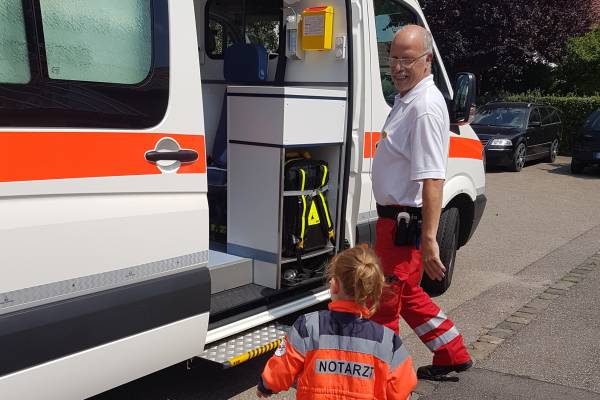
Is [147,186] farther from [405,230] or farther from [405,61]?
[405,61]

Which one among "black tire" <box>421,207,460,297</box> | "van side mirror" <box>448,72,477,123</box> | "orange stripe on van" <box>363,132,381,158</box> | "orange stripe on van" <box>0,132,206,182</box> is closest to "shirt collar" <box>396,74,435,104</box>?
"orange stripe on van" <box>363,132,381,158</box>

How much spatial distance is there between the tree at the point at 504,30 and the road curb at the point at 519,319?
1337 cm

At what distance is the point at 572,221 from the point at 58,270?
7734 millimetres

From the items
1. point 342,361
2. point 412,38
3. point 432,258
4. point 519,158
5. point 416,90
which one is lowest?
point 519,158

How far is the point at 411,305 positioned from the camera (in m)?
3.34

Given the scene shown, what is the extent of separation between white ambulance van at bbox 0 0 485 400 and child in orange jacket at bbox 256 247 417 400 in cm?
75

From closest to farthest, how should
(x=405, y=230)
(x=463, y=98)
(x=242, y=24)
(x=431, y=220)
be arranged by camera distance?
(x=431, y=220) → (x=405, y=230) → (x=463, y=98) → (x=242, y=24)

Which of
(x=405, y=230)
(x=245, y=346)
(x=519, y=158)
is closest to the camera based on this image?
(x=405, y=230)

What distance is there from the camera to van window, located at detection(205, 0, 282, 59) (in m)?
4.33

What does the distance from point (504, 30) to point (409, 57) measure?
16.7 meters

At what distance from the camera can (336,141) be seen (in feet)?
12.3

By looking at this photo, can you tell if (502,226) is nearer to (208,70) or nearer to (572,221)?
(572,221)

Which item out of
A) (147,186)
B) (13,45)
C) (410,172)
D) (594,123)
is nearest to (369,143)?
(410,172)

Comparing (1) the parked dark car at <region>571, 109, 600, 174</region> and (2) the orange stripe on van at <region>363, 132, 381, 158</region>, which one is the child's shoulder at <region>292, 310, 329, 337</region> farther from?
(1) the parked dark car at <region>571, 109, 600, 174</region>
